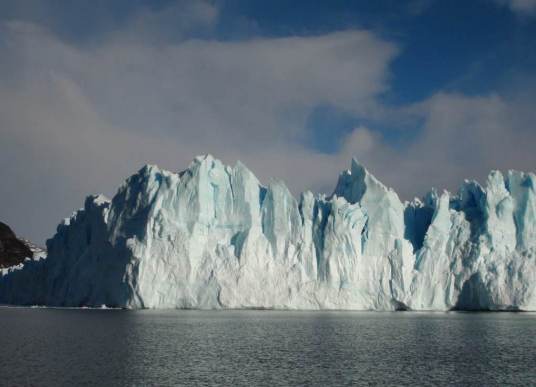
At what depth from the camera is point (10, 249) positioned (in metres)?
75.5

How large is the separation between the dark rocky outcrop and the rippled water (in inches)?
1863

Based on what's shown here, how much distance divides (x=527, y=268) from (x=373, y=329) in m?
13.5

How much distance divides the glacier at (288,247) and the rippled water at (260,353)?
6.74 m

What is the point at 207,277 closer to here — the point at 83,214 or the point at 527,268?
the point at 83,214

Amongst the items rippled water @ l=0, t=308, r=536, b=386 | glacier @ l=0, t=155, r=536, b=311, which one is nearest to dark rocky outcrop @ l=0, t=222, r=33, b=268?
glacier @ l=0, t=155, r=536, b=311

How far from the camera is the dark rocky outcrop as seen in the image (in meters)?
72.4

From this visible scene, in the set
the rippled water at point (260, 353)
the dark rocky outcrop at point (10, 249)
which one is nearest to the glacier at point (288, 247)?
the rippled water at point (260, 353)

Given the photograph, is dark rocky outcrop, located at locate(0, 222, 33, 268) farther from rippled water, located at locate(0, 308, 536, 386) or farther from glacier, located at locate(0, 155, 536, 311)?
rippled water, located at locate(0, 308, 536, 386)

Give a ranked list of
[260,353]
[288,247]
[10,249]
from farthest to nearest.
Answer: [10,249]
[288,247]
[260,353]

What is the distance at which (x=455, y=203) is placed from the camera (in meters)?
40.7

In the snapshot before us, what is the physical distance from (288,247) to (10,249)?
49.5 metres

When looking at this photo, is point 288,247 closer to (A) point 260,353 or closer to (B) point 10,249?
(A) point 260,353

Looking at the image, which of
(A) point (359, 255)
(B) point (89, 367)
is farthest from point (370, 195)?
(B) point (89, 367)

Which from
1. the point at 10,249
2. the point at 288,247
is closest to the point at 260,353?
the point at 288,247
